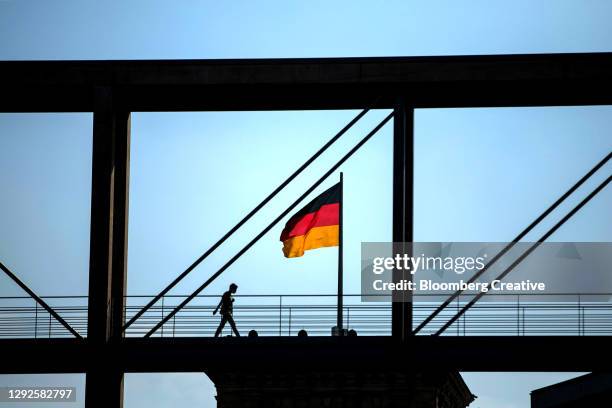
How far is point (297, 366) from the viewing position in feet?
83.7

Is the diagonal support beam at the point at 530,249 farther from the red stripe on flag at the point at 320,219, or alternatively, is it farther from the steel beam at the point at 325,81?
the red stripe on flag at the point at 320,219

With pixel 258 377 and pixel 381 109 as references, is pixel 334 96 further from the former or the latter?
pixel 258 377

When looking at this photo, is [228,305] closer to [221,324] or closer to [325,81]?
[221,324]

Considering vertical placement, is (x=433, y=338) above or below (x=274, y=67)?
below

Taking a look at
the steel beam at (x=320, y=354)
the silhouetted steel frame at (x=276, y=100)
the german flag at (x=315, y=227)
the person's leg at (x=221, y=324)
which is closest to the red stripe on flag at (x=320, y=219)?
the german flag at (x=315, y=227)

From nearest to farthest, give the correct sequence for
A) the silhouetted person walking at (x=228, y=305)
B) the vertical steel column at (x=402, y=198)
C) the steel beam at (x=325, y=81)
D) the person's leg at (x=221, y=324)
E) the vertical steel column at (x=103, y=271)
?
the vertical steel column at (x=402, y=198) → the steel beam at (x=325, y=81) → the vertical steel column at (x=103, y=271) → the person's leg at (x=221, y=324) → the silhouetted person walking at (x=228, y=305)

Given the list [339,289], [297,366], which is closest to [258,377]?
[339,289]

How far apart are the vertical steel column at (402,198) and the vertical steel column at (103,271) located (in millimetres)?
4692

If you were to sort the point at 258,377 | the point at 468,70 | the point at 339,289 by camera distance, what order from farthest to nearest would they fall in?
the point at 258,377
the point at 339,289
the point at 468,70

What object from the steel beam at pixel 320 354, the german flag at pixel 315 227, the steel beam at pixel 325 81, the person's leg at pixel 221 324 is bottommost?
the steel beam at pixel 320 354

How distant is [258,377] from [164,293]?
33.2 metres

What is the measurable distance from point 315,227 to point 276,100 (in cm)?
530

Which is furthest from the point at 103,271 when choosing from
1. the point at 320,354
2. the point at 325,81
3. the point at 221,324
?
the point at 221,324

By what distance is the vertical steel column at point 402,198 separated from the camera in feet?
81.1
